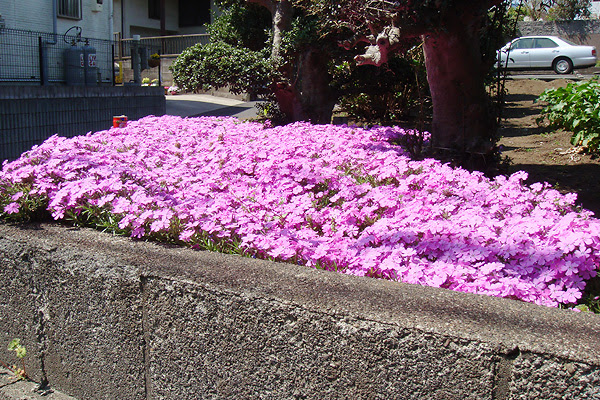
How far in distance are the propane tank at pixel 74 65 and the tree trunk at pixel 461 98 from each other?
10.7m

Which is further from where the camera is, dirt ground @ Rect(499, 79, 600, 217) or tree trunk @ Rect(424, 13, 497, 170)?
dirt ground @ Rect(499, 79, 600, 217)

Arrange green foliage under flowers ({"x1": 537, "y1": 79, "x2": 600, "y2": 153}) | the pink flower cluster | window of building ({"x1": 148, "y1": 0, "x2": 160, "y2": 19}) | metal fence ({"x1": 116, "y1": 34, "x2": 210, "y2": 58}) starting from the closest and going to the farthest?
1. the pink flower cluster
2. green foliage under flowers ({"x1": 537, "y1": 79, "x2": 600, "y2": 153})
3. metal fence ({"x1": 116, "y1": 34, "x2": 210, "y2": 58})
4. window of building ({"x1": 148, "y1": 0, "x2": 160, "y2": 19})

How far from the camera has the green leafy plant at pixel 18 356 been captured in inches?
109

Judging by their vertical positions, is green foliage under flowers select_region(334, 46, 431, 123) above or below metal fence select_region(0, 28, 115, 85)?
below

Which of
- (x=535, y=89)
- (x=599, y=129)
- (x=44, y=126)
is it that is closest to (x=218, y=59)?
(x=44, y=126)

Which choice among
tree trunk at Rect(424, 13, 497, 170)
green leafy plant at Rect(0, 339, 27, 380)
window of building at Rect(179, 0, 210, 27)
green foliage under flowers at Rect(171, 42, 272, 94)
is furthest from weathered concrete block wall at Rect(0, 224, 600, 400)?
window of building at Rect(179, 0, 210, 27)

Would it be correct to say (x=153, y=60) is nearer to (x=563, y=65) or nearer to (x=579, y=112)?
(x=563, y=65)

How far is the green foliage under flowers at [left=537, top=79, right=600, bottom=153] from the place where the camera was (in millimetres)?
6273

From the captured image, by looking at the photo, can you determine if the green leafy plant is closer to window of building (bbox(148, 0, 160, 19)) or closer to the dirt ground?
the dirt ground

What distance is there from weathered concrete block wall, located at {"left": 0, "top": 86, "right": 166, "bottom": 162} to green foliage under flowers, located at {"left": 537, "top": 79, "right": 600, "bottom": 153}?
8326 mm

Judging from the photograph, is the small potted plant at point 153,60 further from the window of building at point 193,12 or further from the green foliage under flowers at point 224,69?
the green foliage under flowers at point 224,69

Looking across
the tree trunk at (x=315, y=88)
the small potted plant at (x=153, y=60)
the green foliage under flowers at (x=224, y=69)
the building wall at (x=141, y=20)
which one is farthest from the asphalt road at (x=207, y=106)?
the building wall at (x=141, y=20)

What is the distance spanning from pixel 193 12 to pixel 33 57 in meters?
20.2

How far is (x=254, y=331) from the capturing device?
2148mm
